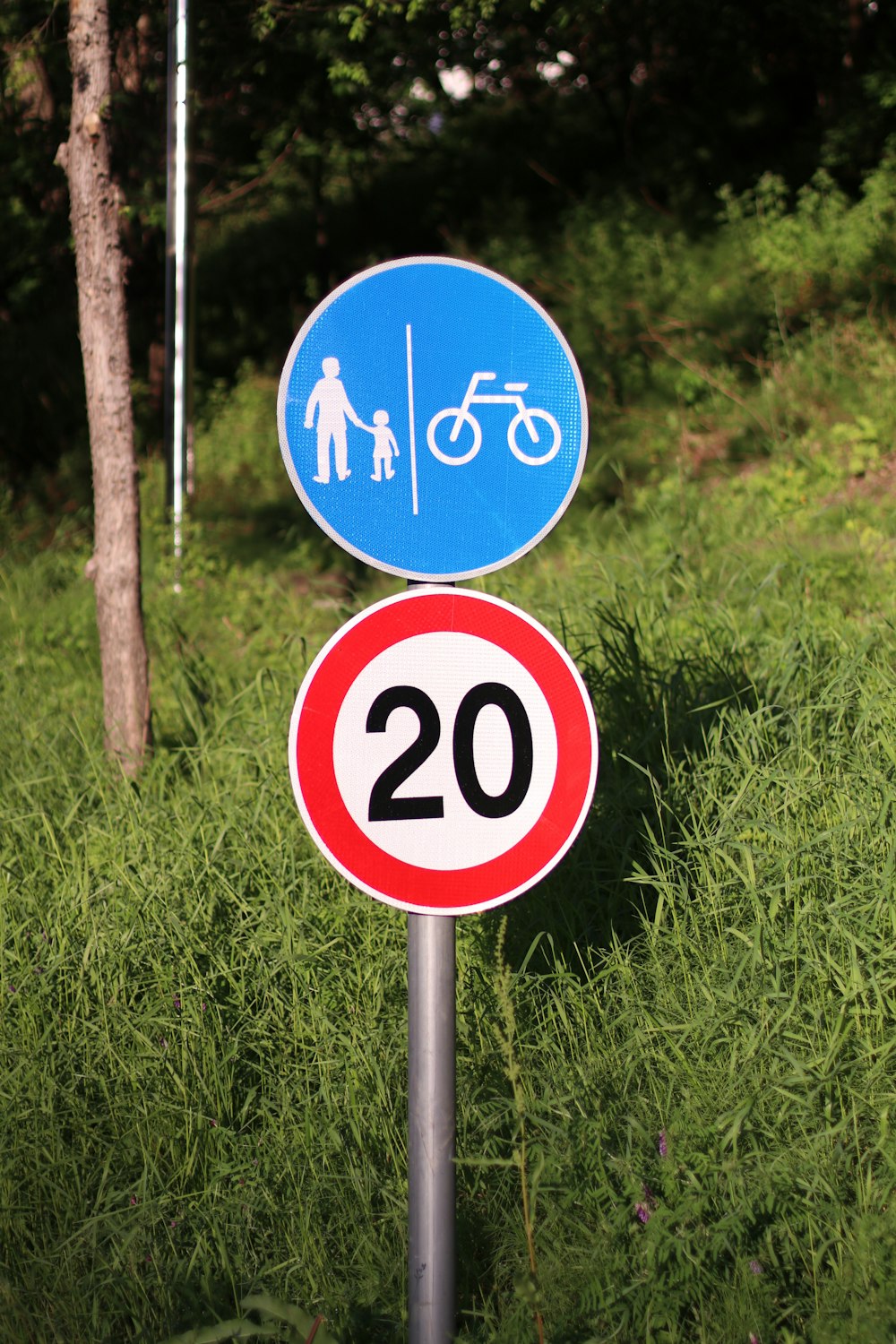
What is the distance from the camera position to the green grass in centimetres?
258

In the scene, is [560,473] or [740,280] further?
[740,280]

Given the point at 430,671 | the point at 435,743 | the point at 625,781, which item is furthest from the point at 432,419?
the point at 625,781

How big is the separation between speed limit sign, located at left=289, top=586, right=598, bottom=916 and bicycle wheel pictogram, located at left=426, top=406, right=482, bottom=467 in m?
0.31

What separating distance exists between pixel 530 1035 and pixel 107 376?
12.5 feet

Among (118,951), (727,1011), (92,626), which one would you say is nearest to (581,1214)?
(727,1011)

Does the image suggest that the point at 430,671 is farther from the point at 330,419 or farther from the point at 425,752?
the point at 330,419

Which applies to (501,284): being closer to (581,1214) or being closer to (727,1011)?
(727,1011)

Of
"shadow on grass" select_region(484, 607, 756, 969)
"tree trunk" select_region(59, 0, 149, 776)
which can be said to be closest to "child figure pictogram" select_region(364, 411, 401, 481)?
"shadow on grass" select_region(484, 607, 756, 969)

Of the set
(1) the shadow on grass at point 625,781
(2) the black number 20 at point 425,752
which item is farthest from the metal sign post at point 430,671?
(1) the shadow on grass at point 625,781

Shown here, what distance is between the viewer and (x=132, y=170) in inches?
436

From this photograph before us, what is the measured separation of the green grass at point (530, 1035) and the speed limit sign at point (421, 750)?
446 mm

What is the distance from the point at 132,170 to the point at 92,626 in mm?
5559

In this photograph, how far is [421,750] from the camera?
2.32m

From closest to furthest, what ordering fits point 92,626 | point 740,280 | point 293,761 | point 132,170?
point 293,761 → point 92,626 → point 740,280 → point 132,170
